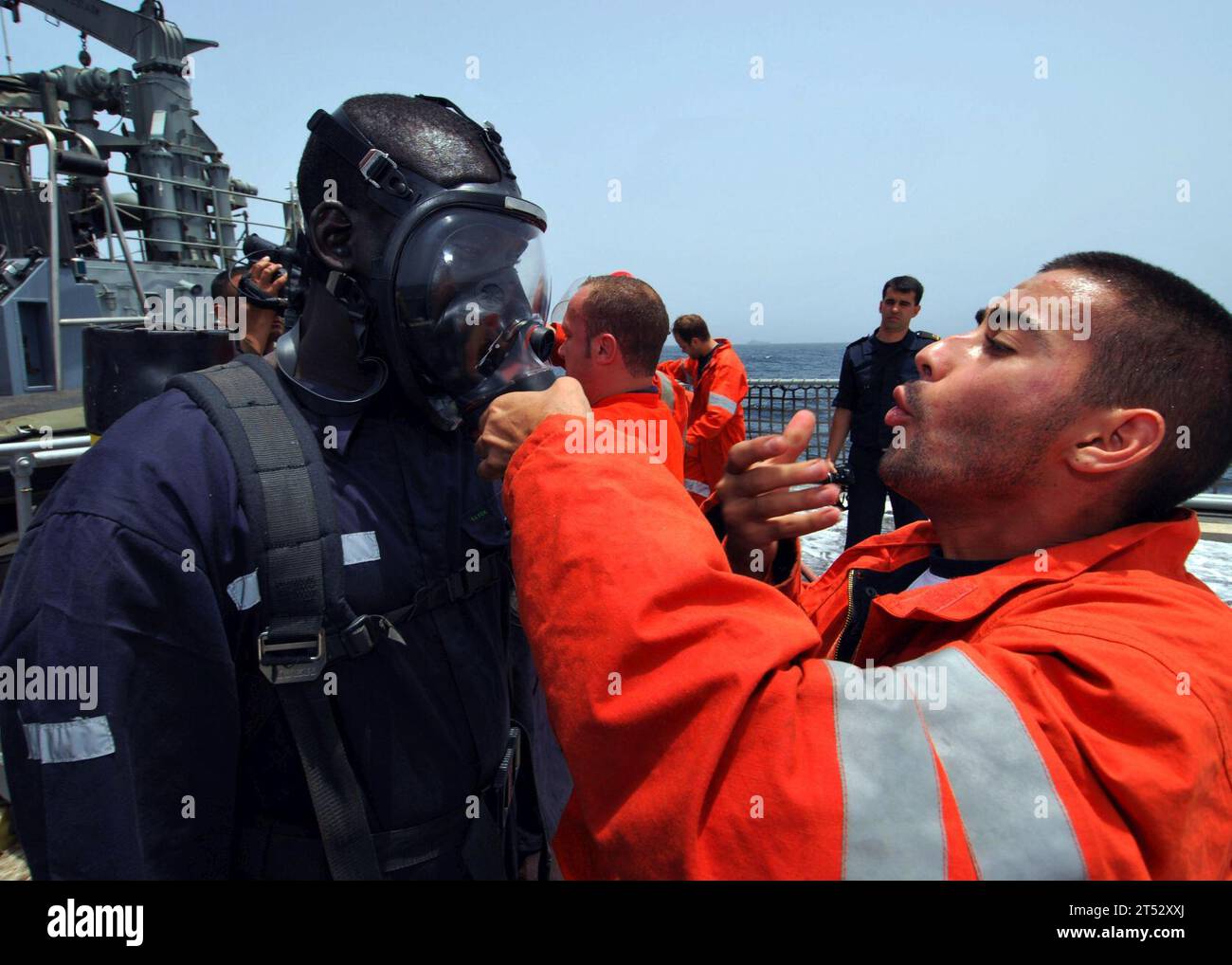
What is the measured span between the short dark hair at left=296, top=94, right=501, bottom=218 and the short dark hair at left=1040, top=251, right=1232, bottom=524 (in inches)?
47.6

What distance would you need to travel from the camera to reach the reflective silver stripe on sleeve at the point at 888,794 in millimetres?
834

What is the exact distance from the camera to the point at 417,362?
1.44 metres

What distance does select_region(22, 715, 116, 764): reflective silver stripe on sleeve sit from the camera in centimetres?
109

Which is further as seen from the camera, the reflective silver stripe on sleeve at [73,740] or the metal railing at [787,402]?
the metal railing at [787,402]

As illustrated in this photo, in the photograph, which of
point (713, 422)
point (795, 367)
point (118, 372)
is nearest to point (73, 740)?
point (118, 372)

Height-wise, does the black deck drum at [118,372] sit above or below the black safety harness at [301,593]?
above

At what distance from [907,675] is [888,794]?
6.0 inches

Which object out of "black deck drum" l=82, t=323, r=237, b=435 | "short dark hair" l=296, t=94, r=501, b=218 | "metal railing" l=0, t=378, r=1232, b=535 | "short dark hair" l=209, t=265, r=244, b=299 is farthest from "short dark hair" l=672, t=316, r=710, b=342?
"short dark hair" l=296, t=94, r=501, b=218

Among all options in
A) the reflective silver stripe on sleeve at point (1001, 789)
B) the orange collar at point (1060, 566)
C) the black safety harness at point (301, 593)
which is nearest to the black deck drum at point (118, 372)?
the black safety harness at point (301, 593)

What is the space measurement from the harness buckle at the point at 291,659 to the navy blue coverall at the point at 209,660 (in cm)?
7

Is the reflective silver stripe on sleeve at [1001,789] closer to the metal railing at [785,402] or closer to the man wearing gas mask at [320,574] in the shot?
the man wearing gas mask at [320,574]

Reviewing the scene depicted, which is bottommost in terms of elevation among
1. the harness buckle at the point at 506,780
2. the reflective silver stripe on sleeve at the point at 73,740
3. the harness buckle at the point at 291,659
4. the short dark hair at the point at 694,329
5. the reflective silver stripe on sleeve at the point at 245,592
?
the harness buckle at the point at 506,780

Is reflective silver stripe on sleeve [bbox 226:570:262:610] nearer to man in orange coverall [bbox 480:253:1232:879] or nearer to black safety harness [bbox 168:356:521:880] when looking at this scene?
black safety harness [bbox 168:356:521:880]

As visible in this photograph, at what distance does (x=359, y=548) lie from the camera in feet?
4.47
